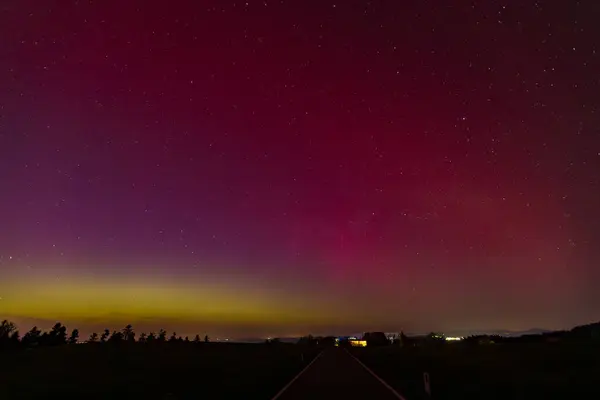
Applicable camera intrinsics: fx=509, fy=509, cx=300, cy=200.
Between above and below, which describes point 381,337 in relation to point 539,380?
above

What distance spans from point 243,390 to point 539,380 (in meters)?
14.4

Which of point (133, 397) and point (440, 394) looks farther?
point (133, 397)

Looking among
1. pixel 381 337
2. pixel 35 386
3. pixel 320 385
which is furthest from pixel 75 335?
pixel 320 385

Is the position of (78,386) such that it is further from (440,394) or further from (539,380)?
(539,380)

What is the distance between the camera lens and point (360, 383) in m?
22.4

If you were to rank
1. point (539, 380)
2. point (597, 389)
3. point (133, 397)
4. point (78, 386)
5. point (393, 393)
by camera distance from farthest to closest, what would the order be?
point (78, 386)
point (539, 380)
point (133, 397)
point (597, 389)
point (393, 393)

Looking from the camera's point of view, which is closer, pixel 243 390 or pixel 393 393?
pixel 393 393

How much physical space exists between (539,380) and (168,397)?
1843 cm

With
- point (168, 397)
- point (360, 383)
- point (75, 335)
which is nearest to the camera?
point (168, 397)

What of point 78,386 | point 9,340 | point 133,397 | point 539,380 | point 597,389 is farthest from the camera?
point 9,340

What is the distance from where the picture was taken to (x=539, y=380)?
24.7 meters

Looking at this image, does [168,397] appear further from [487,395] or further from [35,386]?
[35,386]

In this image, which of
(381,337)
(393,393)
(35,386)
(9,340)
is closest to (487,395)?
(393,393)

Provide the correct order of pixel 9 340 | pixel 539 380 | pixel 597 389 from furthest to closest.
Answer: pixel 9 340 < pixel 539 380 < pixel 597 389
